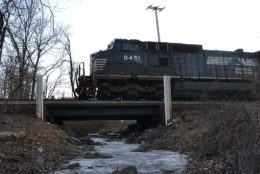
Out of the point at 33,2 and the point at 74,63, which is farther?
the point at 74,63

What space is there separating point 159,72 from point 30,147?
11419mm

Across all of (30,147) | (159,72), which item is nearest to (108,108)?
(159,72)

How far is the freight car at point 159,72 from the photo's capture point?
1884cm

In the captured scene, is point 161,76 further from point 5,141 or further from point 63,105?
→ point 5,141

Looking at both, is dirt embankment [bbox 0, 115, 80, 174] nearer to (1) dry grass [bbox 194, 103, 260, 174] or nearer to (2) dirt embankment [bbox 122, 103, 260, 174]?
(2) dirt embankment [bbox 122, 103, 260, 174]

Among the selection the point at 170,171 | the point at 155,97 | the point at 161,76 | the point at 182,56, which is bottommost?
the point at 170,171

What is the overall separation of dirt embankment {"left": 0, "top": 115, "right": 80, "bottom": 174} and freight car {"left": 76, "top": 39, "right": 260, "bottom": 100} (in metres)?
5.38

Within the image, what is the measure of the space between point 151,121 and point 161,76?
295cm

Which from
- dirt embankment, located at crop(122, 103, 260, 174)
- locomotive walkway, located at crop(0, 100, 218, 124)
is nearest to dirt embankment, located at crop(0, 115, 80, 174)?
locomotive walkway, located at crop(0, 100, 218, 124)

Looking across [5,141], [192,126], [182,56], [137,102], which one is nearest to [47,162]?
[5,141]

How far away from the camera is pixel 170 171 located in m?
7.57

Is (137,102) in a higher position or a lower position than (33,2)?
lower

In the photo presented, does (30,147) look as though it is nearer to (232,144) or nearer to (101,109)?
(232,144)

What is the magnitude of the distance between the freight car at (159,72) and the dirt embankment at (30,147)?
17.7ft
